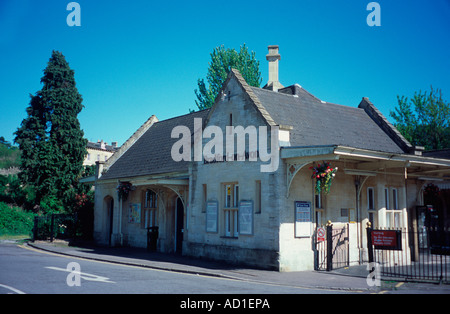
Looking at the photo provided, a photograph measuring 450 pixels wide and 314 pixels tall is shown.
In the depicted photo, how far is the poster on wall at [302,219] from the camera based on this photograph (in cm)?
1443

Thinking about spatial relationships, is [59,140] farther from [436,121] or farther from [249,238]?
[436,121]

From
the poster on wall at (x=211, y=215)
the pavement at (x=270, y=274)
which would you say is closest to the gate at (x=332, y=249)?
the pavement at (x=270, y=274)

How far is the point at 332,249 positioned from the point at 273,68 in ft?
42.6

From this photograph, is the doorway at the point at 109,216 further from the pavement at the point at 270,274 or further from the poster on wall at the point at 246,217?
the poster on wall at the point at 246,217

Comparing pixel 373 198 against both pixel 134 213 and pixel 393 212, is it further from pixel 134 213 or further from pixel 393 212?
pixel 134 213

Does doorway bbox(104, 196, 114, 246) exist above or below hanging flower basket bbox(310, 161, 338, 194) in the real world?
below

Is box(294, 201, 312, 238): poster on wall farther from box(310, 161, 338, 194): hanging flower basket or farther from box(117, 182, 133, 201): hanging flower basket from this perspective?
box(117, 182, 133, 201): hanging flower basket

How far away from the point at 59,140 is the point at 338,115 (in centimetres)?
2893

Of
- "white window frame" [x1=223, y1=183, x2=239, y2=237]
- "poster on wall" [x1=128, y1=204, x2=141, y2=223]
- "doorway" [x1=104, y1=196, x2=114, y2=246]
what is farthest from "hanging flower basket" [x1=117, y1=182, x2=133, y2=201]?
"white window frame" [x1=223, y1=183, x2=239, y2=237]

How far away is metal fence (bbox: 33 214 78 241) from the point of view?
25.8 meters

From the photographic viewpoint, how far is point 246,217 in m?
15.4

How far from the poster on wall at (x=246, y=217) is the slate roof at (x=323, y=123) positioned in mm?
3073

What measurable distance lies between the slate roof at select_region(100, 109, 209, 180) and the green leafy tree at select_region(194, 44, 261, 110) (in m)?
17.9
